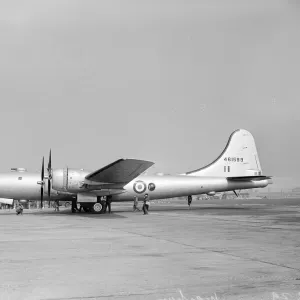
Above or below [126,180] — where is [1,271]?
below

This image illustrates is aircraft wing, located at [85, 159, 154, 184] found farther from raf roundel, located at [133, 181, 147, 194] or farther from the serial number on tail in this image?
the serial number on tail

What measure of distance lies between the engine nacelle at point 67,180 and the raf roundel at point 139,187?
5484 mm

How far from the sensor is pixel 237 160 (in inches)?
1753

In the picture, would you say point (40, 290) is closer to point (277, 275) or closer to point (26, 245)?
point (277, 275)

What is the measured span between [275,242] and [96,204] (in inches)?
942

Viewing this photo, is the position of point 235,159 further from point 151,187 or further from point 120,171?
point 120,171

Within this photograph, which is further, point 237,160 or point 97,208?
point 237,160

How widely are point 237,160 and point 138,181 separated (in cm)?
1230

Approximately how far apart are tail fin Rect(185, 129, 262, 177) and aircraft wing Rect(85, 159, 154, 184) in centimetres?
1001

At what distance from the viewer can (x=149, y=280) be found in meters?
7.90

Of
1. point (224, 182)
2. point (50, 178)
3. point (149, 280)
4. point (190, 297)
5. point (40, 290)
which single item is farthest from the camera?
point (224, 182)

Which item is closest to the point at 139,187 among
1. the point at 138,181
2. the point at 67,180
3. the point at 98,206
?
the point at 138,181

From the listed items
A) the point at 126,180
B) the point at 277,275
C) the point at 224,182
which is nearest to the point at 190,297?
the point at 277,275

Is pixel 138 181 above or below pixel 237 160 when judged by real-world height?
below
